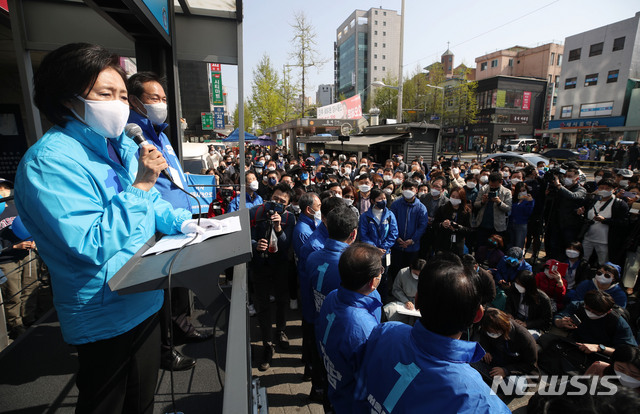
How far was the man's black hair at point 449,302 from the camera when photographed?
1348 millimetres

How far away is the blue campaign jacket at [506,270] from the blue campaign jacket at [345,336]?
342 cm

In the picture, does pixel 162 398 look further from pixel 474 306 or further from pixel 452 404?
pixel 474 306

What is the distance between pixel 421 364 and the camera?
4.37 ft

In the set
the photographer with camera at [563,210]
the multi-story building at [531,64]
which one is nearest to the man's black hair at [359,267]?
the photographer with camera at [563,210]

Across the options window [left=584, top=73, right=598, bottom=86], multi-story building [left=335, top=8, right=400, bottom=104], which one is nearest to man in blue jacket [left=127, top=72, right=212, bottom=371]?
window [left=584, top=73, right=598, bottom=86]

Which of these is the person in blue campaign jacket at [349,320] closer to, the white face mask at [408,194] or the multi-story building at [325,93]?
the white face mask at [408,194]

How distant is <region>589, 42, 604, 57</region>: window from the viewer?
3410 cm

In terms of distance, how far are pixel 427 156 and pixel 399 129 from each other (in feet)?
6.08

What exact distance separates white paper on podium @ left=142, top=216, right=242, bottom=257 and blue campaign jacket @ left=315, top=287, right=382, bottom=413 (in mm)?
816

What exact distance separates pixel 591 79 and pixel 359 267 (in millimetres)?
46449

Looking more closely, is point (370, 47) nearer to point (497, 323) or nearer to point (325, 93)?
point (325, 93)

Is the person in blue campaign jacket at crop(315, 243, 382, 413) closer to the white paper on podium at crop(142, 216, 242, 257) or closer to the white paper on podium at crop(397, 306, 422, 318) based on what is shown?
the white paper on podium at crop(142, 216, 242, 257)

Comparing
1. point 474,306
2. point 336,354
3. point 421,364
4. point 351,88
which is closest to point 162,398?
point 336,354

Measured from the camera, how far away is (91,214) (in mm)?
1168
